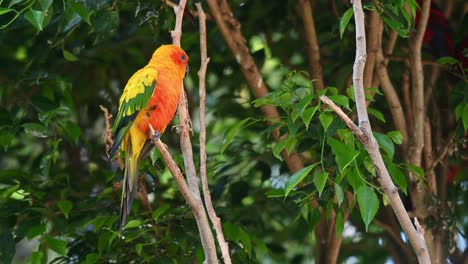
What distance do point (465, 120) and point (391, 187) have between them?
3.92 ft

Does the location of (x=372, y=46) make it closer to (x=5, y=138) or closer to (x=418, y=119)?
(x=418, y=119)

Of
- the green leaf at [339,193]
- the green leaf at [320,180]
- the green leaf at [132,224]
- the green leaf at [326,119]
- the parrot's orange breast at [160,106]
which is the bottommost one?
the green leaf at [339,193]

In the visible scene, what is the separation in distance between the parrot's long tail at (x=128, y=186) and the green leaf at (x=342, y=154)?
833mm

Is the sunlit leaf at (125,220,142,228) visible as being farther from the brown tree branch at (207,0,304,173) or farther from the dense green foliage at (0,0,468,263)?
the brown tree branch at (207,0,304,173)

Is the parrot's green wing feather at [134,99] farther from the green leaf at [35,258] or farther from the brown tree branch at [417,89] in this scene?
the brown tree branch at [417,89]

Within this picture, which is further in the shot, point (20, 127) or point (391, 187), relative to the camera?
point (20, 127)

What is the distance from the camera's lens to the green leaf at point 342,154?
282 centimetres

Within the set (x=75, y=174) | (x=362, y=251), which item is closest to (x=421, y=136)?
(x=362, y=251)

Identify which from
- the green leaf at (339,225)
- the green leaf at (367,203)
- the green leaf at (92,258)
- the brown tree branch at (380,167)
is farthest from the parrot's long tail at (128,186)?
the brown tree branch at (380,167)

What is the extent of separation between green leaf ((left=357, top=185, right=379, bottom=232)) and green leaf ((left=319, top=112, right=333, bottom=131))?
0.26m

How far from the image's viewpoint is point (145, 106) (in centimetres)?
334

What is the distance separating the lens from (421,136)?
365 cm

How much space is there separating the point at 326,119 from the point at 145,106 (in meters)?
0.77

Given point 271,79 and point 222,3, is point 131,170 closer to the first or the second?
point 222,3
